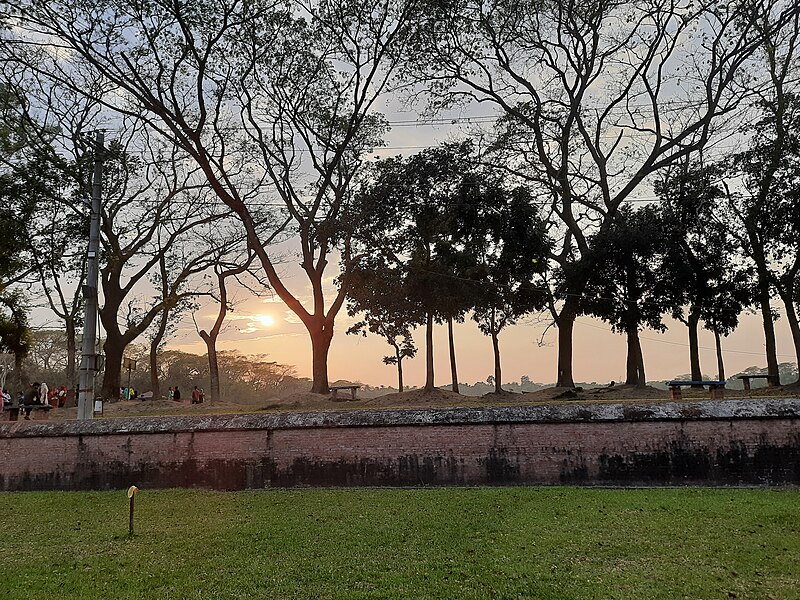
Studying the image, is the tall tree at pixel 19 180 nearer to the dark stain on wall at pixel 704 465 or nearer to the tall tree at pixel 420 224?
the tall tree at pixel 420 224

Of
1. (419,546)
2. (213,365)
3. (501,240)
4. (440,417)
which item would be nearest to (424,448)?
(440,417)

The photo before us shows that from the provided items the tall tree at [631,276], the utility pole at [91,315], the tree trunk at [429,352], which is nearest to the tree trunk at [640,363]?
the tall tree at [631,276]

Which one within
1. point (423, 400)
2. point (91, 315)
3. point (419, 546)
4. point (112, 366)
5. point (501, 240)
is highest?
point (501, 240)

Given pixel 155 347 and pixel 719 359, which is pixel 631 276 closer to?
pixel 719 359

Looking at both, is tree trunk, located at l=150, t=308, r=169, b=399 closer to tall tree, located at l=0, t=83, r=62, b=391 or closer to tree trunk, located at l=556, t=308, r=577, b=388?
tall tree, located at l=0, t=83, r=62, b=391

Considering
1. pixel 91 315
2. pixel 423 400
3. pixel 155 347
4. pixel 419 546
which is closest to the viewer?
pixel 419 546

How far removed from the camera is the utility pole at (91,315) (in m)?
13.2

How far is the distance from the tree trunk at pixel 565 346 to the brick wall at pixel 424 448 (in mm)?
11970

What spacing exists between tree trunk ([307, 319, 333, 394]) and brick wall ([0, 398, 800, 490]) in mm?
10830

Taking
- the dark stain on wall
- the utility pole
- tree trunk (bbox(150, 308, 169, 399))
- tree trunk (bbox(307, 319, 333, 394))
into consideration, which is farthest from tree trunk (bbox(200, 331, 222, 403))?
the dark stain on wall

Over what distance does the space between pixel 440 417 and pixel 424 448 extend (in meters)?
0.55

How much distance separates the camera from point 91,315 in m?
14.0

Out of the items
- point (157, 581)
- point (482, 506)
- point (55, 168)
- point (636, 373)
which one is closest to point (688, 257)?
point (636, 373)

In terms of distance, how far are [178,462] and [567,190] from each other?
1716cm
